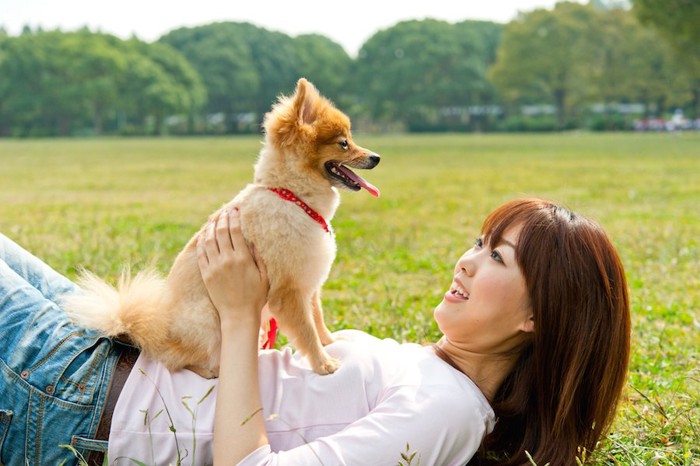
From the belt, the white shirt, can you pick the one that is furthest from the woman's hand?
the belt

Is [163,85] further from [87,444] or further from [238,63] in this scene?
[87,444]

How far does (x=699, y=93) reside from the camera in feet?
181

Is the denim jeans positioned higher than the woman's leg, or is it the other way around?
the woman's leg

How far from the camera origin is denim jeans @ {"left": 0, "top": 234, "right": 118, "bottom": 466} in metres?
2.06

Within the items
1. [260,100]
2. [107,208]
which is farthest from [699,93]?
[107,208]

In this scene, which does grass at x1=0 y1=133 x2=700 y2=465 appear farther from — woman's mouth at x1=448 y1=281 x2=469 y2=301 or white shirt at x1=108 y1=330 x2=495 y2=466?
white shirt at x1=108 y1=330 x2=495 y2=466

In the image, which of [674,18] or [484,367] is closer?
[484,367]

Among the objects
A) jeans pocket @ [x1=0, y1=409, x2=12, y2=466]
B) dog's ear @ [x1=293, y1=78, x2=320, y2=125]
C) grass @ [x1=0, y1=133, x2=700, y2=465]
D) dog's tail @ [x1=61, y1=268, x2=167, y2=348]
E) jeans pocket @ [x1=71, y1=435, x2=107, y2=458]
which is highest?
dog's ear @ [x1=293, y1=78, x2=320, y2=125]

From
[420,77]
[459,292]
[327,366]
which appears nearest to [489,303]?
[459,292]

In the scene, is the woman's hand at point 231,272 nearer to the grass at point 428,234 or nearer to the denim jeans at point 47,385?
the denim jeans at point 47,385

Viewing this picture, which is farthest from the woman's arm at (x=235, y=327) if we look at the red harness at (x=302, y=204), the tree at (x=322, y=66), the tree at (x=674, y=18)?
the tree at (x=322, y=66)

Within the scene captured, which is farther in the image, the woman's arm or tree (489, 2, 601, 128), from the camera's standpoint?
tree (489, 2, 601, 128)

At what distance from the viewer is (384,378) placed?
7.14ft

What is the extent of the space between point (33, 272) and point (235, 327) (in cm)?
95
